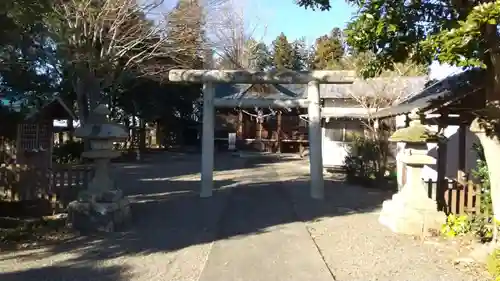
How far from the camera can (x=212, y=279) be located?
5.73m

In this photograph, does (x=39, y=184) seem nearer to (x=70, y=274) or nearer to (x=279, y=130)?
(x=70, y=274)

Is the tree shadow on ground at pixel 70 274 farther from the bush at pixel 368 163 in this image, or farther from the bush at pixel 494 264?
the bush at pixel 368 163

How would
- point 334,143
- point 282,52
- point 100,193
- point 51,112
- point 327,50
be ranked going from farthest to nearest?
point 282,52 → point 327,50 → point 334,143 → point 51,112 → point 100,193

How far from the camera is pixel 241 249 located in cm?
712

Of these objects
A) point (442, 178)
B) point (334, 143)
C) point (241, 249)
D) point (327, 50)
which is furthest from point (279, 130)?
point (241, 249)

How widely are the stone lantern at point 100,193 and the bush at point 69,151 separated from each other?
14.3 metres

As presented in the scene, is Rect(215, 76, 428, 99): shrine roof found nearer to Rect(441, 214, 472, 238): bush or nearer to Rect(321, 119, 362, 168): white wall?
Rect(321, 119, 362, 168): white wall

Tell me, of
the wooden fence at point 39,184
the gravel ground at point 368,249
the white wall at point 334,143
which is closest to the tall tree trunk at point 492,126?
the gravel ground at point 368,249

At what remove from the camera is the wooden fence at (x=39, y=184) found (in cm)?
998

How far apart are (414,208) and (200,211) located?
4.45m

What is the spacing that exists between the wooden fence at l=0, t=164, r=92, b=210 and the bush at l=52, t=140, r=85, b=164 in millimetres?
12645

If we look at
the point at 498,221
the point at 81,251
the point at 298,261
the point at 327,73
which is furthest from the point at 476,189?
the point at 81,251

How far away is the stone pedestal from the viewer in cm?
838

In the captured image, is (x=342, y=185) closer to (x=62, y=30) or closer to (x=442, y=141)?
(x=442, y=141)
